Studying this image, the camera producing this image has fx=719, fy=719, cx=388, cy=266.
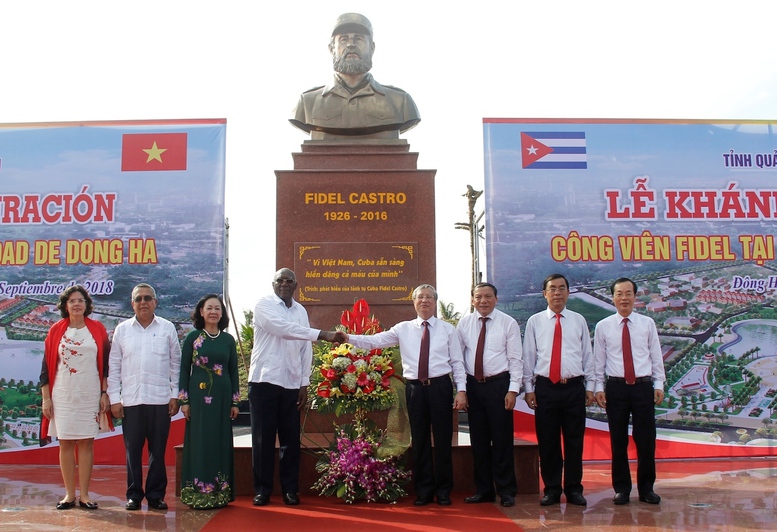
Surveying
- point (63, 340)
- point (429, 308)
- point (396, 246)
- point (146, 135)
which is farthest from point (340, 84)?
point (63, 340)

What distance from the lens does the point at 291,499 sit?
429 centimetres

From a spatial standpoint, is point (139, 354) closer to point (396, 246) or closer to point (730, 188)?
point (396, 246)

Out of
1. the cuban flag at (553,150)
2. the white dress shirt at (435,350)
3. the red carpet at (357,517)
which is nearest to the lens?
the red carpet at (357,517)

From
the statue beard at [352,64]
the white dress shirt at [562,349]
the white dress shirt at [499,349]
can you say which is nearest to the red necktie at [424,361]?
the white dress shirt at [499,349]

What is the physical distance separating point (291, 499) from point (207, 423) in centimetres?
68

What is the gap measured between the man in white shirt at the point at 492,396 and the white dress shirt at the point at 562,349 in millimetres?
135

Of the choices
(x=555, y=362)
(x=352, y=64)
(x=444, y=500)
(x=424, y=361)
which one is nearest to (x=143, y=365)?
(x=424, y=361)

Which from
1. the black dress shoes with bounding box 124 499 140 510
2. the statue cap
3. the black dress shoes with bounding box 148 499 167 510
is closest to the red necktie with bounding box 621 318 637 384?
the black dress shoes with bounding box 148 499 167 510

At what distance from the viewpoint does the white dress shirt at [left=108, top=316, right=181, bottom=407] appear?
4270 mm

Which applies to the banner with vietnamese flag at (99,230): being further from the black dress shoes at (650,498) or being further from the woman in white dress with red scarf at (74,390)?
the black dress shoes at (650,498)

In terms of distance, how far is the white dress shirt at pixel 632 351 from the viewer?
437 cm

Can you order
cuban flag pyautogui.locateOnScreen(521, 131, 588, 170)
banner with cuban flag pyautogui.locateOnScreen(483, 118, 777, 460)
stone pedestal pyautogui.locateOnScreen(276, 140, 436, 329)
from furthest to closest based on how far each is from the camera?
cuban flag pyautogui.locateOnScreen(521, 131, 588, 170) → banner with cuban flag pyautogui.locateOnScreen(483, 118, 777, 460) → stone pedestal pyautogui.locateOnScreen(276, 140, 436, 329)

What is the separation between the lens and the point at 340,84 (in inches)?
252

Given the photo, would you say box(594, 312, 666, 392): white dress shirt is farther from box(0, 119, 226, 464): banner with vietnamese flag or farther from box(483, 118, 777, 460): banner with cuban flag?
box(0, 119, 226, 464): banner with vietnamese flag
